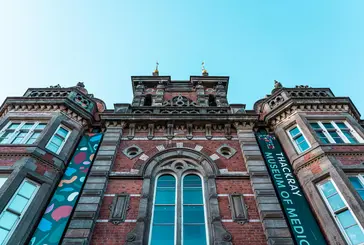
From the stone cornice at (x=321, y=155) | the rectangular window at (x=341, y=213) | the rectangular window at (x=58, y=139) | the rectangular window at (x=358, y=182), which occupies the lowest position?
the rectangular window at (x=341, y=213)

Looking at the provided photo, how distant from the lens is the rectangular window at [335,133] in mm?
13586

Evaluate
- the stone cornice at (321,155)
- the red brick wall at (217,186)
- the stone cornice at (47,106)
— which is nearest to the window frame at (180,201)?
the red brick wall at (217,186)

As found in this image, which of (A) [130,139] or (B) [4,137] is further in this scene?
(A) [130,139]

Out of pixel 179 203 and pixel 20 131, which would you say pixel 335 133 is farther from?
pixel 20 131

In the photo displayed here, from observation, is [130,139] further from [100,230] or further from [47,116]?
[100,230]

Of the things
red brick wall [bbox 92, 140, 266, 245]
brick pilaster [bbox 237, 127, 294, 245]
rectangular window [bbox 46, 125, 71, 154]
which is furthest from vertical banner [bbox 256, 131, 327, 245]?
rectangular window [bbox 46, 125, 71, 154]

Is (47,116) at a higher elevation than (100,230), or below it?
higher

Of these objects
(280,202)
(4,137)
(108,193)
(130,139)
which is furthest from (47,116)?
(280,202)

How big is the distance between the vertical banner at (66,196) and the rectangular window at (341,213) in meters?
9.57

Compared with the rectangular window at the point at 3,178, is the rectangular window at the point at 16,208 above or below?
below

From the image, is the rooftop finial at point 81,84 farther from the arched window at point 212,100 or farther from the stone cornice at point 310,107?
the stone cornice at point 310,107

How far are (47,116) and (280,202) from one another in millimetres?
11706

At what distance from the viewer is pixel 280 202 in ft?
37.1

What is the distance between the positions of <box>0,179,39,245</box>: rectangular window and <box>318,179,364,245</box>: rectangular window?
11054 millimetres
